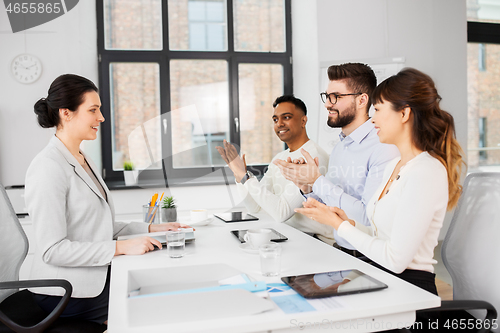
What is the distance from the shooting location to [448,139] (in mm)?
1449

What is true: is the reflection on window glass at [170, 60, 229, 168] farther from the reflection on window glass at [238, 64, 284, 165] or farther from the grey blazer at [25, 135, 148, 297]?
the grey blazer at [25, 135, 148, 297]

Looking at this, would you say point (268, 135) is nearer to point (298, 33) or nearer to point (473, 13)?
point (298, 33)

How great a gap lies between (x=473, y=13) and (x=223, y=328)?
5.45 m

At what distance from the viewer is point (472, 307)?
1.20m

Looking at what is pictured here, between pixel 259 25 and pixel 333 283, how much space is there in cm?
402

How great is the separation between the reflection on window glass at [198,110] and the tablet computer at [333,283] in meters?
3.43

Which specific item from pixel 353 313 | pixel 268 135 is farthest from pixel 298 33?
pixel 353 313

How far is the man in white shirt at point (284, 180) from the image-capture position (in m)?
2.26

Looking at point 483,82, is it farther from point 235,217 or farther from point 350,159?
point 235,217

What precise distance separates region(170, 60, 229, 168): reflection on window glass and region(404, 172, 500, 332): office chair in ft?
10.7

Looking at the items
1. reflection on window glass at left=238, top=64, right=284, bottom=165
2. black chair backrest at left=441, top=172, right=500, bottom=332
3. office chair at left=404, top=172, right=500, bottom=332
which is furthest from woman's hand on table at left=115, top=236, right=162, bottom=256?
reflection on window glass at left=238, top=64, right=284, bottom=165

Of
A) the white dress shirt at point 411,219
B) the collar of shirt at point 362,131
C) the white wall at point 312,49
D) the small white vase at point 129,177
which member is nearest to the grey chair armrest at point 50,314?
the white dress shirt at point 411,219

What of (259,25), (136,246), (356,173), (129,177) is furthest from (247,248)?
(259,25)

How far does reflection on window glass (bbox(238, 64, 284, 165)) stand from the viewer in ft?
15.1
